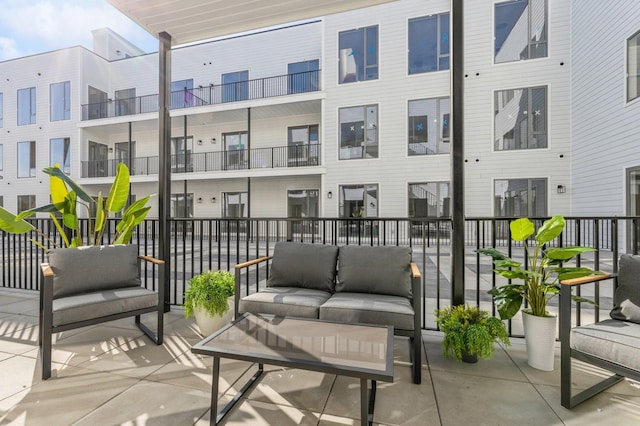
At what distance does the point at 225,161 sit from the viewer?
522 inches

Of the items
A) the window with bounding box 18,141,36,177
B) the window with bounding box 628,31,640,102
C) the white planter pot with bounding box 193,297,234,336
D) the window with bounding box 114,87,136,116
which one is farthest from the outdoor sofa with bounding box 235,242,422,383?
the window with bounding box 18,141,36,177

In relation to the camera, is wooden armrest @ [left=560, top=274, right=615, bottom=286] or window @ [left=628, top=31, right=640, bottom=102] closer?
wooden armrest @ [left=560, top=274, right=615, bottom=286]

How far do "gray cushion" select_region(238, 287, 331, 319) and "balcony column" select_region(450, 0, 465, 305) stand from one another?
3.85 ft

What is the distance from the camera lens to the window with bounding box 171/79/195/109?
14.2 meters

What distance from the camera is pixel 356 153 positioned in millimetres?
11289

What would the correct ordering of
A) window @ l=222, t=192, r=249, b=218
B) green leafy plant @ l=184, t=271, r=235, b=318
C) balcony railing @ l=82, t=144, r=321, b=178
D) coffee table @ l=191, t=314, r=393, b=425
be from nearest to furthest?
coffee table @ l=191, t=314, r=393, b=425 < green leafy plant @ l=184, t=271, r=235, b=318 < balcony railing @ l=82, t=144, r=321, b=178 < window @ l=222, t=192, r=249, b=218

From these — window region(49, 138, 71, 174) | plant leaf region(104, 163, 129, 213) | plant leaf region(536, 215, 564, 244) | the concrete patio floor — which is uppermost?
window region(49, 138, 71, 174)

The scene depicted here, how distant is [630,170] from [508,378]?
7.89m

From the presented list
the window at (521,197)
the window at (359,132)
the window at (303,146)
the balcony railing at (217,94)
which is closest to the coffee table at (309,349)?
the window at (359,132)

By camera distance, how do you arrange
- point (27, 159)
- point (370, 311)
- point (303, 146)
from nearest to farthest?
point (370, 311) < point (303, 146) < point (27, 159)

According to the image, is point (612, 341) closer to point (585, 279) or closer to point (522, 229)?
point (585, 279)

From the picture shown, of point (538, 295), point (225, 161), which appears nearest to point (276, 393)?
point (538, 295)

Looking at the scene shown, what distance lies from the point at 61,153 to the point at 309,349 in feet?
59.7

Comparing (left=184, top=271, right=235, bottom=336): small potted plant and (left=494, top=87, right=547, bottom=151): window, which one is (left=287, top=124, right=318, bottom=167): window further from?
(left=184, top=271, right=235, bottom=336): small potted plant
